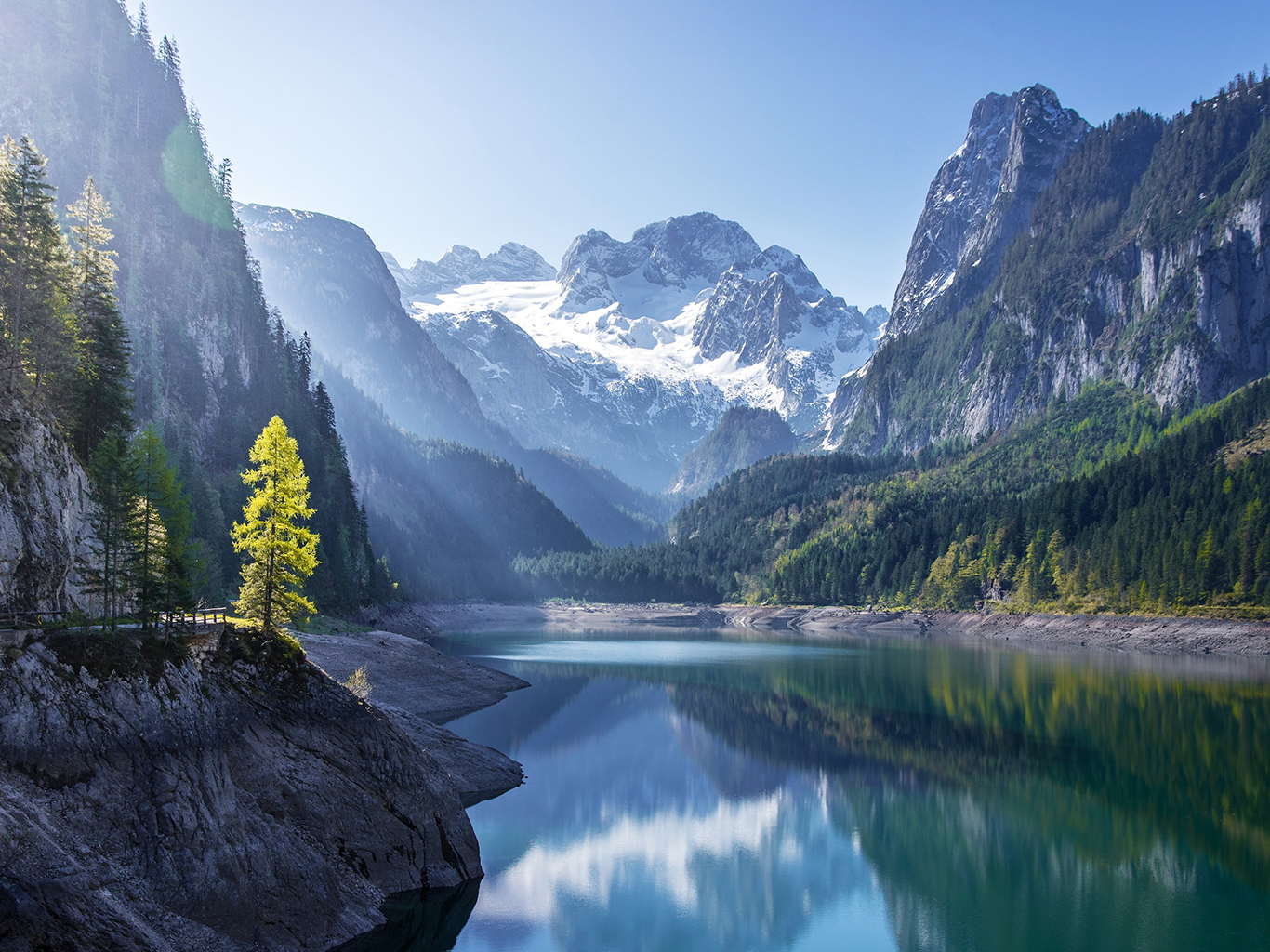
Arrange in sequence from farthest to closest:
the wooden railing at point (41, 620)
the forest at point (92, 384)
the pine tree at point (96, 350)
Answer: the pine tree at point (96, 350) < the forest at point (92, 384) < the wooden railing at point (41, 620)

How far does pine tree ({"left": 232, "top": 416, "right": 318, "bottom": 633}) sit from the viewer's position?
34656 mm

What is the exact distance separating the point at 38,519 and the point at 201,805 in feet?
44.7

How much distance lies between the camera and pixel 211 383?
372 feet

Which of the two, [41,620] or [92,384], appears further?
[92,384]

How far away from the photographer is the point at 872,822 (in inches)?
1784

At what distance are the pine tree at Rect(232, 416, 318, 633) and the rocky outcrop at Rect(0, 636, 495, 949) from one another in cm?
524

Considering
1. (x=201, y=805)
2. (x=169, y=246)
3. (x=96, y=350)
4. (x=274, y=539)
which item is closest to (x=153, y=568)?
(x=201, y=805)

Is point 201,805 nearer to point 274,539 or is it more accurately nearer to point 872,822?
point 274,539

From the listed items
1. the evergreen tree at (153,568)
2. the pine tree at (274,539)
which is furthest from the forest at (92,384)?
the pine tree at (274,539)

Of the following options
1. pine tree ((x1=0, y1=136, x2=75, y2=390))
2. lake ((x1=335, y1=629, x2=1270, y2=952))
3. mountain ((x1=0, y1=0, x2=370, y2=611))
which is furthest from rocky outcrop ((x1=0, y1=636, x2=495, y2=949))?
mountain ((x1=0, y1=0, x2=370, y2=611))

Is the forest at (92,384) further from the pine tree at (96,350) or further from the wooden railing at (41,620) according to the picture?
the wooden railing at (41,620)

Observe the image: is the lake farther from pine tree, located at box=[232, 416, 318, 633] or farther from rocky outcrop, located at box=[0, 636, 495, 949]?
pine tree, located at box=[232, 416, 318, 633]

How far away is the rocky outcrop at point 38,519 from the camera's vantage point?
28.9 metres

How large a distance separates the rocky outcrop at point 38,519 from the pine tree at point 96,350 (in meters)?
8.09
